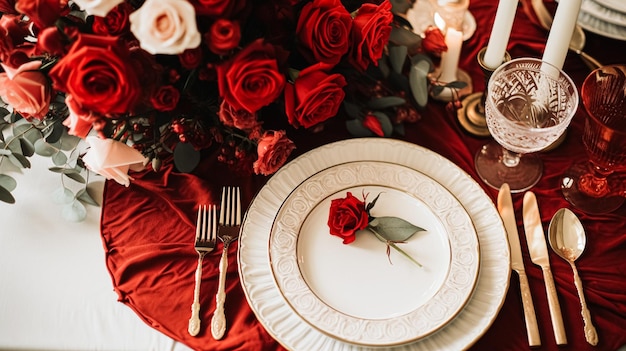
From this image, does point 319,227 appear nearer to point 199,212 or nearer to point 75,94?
point 199,212

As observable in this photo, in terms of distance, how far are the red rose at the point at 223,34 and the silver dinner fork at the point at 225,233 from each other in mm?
272

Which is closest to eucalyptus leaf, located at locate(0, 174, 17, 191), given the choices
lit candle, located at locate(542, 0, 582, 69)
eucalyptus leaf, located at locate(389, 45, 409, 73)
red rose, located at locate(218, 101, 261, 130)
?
red rose, located at locate(218, 101, 261, 130)

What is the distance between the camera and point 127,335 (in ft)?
2.54

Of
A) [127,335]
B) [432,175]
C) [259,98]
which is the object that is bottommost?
[127,335]

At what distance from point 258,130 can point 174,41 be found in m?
0.21

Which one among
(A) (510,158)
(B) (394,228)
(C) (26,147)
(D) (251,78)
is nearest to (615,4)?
(A) (510,158)

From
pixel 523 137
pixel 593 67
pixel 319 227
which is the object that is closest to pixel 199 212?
pixel 319 227

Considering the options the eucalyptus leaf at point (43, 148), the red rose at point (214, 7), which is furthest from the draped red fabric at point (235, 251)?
the red rose at point (214, 7)

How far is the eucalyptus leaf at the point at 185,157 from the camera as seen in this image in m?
0.85

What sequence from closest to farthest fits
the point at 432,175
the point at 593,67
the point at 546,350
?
the point at 546,350, the point at 432,175, the point at 593,67

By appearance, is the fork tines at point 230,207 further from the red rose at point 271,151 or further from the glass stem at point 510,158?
the glass stem at point 510,158

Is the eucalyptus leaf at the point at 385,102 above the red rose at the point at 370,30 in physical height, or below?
below

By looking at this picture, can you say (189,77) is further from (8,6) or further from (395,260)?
(395,260)

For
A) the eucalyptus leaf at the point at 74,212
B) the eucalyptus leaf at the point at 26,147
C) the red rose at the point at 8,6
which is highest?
the red rose at the point at 8,6
